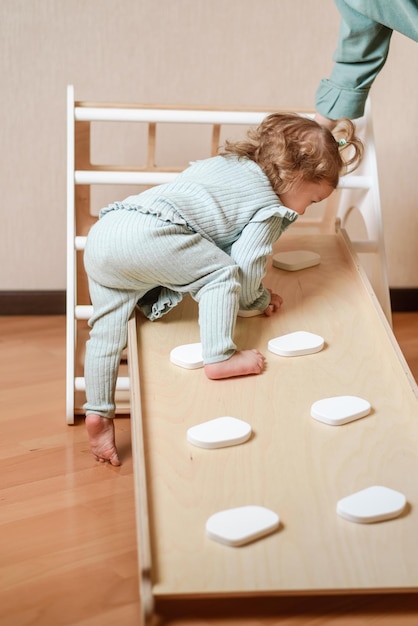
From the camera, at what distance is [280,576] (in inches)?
Result: 36.0

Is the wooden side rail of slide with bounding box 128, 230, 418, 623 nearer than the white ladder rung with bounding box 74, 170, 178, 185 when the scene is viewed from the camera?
Yes

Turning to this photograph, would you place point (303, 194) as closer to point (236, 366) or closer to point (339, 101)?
point (339, 101)

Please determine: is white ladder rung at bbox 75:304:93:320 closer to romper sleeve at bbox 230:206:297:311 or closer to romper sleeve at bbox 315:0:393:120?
romper sleeve at bbox 230:206:297:311

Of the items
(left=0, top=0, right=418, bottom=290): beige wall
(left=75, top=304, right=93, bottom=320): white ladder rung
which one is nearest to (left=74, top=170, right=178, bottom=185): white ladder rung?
(left=75, top=304, right=93, bottom=320): white ladder rung

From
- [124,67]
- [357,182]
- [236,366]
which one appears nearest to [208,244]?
[236,366]

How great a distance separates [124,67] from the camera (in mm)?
2023

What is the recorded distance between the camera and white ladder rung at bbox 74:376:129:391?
156 centimetres

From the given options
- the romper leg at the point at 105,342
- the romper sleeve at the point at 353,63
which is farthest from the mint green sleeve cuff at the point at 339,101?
the romper leg at the point at 105,342

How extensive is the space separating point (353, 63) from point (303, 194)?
0.26m

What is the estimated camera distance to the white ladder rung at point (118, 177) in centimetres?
154

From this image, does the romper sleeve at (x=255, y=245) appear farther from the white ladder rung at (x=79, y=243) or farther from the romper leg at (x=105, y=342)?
the white ladder rung at (x=79, y=243)

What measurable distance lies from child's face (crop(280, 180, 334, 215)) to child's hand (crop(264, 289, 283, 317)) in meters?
0.16

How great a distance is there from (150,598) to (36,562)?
12.7 inches

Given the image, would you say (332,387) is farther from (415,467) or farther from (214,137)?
(214,137)
